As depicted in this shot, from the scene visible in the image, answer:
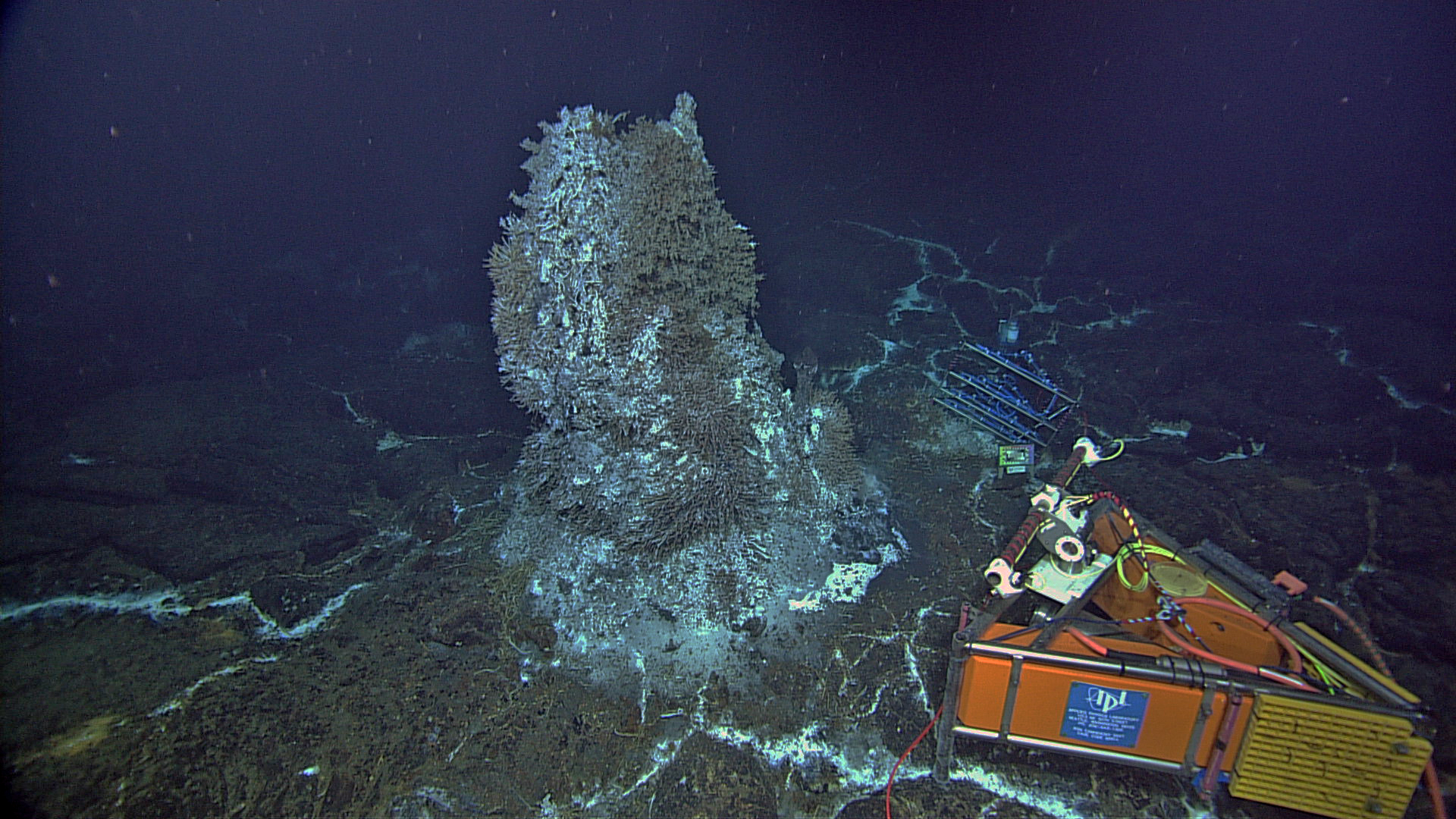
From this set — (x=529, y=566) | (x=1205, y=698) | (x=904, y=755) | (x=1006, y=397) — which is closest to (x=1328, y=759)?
(x=1205, y=698)

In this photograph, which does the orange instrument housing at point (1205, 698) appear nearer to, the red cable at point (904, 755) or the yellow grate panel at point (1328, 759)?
the yellow grate panel at point (1328, 759)

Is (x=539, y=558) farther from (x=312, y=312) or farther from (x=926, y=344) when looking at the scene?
(x=312, y=312)

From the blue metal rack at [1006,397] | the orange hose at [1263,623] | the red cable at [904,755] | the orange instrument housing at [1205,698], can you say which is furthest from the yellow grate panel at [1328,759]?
the blue metal rack at [1006,397]

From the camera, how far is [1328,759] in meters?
2.43

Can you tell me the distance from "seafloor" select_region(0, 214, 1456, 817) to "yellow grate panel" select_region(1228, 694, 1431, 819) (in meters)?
0.30

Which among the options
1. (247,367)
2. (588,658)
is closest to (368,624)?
(588,658)

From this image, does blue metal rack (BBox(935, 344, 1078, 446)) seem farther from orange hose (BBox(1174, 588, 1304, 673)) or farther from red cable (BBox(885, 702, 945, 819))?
red cable (BBox(885, 702, 945, 819))

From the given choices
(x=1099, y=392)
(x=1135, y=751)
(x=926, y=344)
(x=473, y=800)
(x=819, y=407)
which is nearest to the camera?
(x=1135, y=751)

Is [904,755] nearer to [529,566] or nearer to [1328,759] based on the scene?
[1328,759]

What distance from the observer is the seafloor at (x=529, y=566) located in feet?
9.45

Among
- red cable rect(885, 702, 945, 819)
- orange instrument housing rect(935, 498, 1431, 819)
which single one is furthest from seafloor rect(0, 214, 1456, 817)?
orange instrument housing rect(935, 498, 1431, 819)

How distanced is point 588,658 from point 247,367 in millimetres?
4168

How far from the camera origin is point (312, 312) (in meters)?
6.19

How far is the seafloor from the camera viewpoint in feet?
9.45
